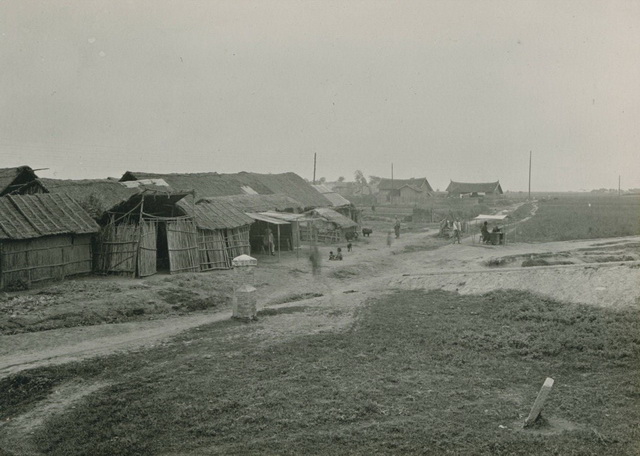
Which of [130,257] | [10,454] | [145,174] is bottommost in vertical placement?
[10,454]

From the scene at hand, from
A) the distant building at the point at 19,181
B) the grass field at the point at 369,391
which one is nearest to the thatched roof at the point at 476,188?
the distant building at the point at 19,181

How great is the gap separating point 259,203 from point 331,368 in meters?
22.7

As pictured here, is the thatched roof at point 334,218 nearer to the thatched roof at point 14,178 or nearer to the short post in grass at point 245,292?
the thatched roof at point 14,178

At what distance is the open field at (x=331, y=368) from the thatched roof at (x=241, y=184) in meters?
18.8

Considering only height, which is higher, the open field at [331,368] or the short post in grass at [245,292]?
the short post in grass at [245,292]

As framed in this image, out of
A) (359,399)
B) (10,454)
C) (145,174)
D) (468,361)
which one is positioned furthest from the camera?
(145,174)

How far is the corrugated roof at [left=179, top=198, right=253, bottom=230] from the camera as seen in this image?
21.9 metres

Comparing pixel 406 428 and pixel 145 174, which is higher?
pixel 145 174

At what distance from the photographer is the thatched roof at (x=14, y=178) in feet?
90.0

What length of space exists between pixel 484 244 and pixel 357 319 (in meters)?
18.3

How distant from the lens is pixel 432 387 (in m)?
8.42

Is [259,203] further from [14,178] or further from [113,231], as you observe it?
[14,178]

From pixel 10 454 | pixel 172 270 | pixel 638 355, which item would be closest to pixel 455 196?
pixel 172 270

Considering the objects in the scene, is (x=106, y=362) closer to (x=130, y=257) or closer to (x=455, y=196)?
(x=130, y=257)
